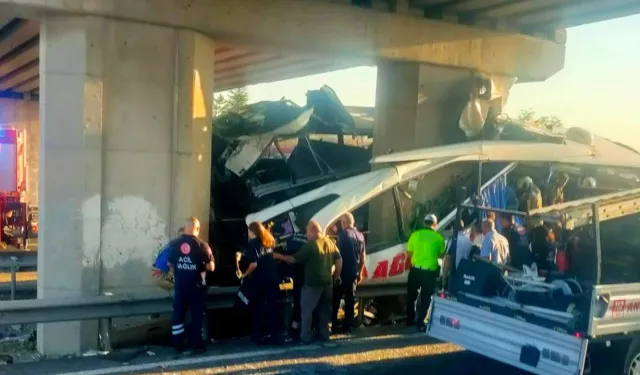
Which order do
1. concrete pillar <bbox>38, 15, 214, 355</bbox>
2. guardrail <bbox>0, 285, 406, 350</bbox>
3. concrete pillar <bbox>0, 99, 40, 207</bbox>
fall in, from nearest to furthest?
guardrail <bbox>0, 285, 406, 350</bbox>, concrete pillar <bbox>38, 15, 214, 355</bbox>, concrete pillar <bbox>0, 99, 40, 207</bbox>

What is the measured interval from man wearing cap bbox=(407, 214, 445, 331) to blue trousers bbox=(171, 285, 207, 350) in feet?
9.47

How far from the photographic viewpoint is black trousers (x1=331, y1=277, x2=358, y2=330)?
8.66 metres

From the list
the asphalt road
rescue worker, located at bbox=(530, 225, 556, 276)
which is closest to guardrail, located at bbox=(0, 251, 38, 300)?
the asphalt road

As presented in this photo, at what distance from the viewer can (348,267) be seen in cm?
855

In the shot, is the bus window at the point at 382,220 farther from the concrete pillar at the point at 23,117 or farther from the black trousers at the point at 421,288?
the concrete pillar at the point at 23,117

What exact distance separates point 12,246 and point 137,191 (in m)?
10.7

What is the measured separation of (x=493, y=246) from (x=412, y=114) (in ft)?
13.6

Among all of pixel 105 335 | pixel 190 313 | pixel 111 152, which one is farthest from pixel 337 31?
pixel 105 335

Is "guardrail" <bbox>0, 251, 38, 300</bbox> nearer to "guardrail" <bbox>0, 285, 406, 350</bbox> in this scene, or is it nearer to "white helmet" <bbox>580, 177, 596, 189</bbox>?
"guardrail" <bbox>0, 285, 406, 350</bbox>

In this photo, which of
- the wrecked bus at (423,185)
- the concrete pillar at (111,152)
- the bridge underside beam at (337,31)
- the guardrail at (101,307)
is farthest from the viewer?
the wrecked bus at (423,185)

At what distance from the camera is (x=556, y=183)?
1108cm

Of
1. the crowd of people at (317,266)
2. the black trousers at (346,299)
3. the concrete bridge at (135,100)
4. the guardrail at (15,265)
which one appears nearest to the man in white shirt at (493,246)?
the crowd of people at (317,266)

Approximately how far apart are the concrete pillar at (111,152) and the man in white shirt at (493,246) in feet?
Answer: 12.8

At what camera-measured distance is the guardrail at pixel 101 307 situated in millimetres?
7020
